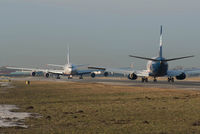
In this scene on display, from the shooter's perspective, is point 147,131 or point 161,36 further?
point 161,36

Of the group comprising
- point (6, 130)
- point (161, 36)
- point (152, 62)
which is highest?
point (161, 36)

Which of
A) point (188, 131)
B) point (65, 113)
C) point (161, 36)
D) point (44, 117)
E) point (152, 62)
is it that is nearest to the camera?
point (188, 131)

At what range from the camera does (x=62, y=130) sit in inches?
609

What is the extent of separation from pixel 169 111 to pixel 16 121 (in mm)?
10051

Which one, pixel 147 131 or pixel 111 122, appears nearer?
pixel 147 131

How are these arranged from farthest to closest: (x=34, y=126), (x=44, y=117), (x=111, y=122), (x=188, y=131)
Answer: (x=44, y=117) → (x=111, y=122) → (x=34, y=126) → (x=188, y=131)

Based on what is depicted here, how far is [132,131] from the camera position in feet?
49.6

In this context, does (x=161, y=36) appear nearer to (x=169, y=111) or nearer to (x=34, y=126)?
(x=169, y=111)

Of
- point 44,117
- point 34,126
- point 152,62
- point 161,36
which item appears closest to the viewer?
point 34,126

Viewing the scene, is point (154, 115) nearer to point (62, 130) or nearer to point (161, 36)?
point (62, 130)

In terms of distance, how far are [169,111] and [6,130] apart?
11410 millimetres

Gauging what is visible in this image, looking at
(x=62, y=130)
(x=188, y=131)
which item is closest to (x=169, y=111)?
(x=188, y=131)

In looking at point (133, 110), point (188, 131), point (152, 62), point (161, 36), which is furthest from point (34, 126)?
point (161, 36)

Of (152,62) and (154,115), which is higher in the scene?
(152,62)
